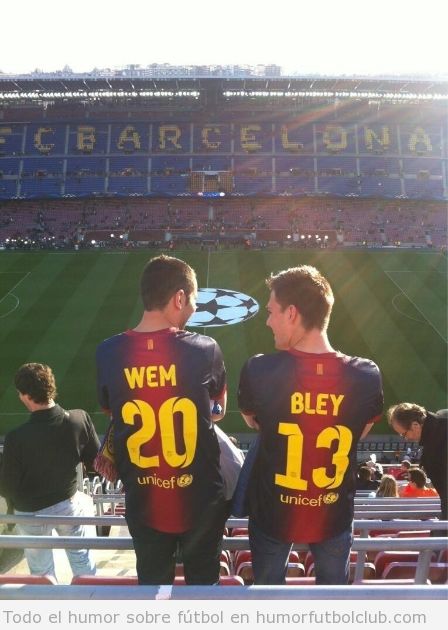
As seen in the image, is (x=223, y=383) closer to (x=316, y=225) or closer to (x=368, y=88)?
(x=316, y=225)

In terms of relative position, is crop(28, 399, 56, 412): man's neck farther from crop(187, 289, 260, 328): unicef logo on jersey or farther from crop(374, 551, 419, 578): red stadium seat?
crop(187, 289, 260, 328): unicef logo on jersey

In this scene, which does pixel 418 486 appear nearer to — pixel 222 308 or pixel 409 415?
pixel 409 415

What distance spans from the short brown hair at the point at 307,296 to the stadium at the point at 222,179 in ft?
92.5

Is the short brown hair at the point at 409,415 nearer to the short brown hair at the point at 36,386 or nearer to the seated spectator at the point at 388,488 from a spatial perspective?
the seated spectator at the point at 388,488

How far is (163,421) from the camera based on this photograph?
117 inches

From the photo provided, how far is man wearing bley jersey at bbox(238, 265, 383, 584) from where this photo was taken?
2.88 m

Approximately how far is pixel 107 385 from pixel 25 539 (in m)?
0.93

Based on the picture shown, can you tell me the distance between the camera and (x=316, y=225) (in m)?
50.2

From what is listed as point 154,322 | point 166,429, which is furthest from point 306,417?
point 154,322

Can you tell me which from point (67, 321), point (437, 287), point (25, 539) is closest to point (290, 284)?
point (25, 539)

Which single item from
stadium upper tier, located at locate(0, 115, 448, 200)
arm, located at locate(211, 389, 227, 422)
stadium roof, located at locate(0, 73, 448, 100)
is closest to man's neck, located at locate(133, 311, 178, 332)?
arm, located at locate(211, 389, 227, 422)

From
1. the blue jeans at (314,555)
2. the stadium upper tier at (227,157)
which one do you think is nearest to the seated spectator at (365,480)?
the blue jeans at (314,555)

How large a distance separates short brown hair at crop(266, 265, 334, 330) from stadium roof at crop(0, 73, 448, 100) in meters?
52.7

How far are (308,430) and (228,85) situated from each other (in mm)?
55723
